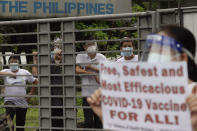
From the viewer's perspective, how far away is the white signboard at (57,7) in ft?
64.6

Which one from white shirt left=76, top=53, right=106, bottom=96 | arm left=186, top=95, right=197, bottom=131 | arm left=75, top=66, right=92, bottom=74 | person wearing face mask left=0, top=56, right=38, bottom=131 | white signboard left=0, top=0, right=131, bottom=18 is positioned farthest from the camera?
white signboard left=0, top=0, right=131, bottom=18

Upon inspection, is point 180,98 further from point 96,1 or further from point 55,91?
point 96,1

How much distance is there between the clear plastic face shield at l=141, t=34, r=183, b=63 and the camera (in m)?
3.14

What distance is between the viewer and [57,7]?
2109 cm

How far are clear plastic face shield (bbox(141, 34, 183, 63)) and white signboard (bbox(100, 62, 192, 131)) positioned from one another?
8cm

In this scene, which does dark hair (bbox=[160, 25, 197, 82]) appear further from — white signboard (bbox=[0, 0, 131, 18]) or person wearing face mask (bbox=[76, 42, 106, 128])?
white signboard (bbox=[0, 0, 131, 18])

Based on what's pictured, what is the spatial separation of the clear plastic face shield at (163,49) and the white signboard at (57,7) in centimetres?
1671

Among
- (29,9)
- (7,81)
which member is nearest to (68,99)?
(7,81)

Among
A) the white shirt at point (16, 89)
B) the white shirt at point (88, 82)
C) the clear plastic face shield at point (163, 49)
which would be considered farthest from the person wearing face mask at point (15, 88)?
the clear plastic face shield at point (163, 49)

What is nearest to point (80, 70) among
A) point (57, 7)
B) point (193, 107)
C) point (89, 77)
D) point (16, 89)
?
point (89, 77)

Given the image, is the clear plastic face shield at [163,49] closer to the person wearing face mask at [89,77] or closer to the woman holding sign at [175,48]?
the woman holding sign at [175,48]

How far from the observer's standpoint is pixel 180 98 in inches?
120

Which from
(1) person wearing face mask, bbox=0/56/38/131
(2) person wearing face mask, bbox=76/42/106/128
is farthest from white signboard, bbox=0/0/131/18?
(2) person wearing face mask, bbox=76/42/106/128

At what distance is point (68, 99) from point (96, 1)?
1609cm
